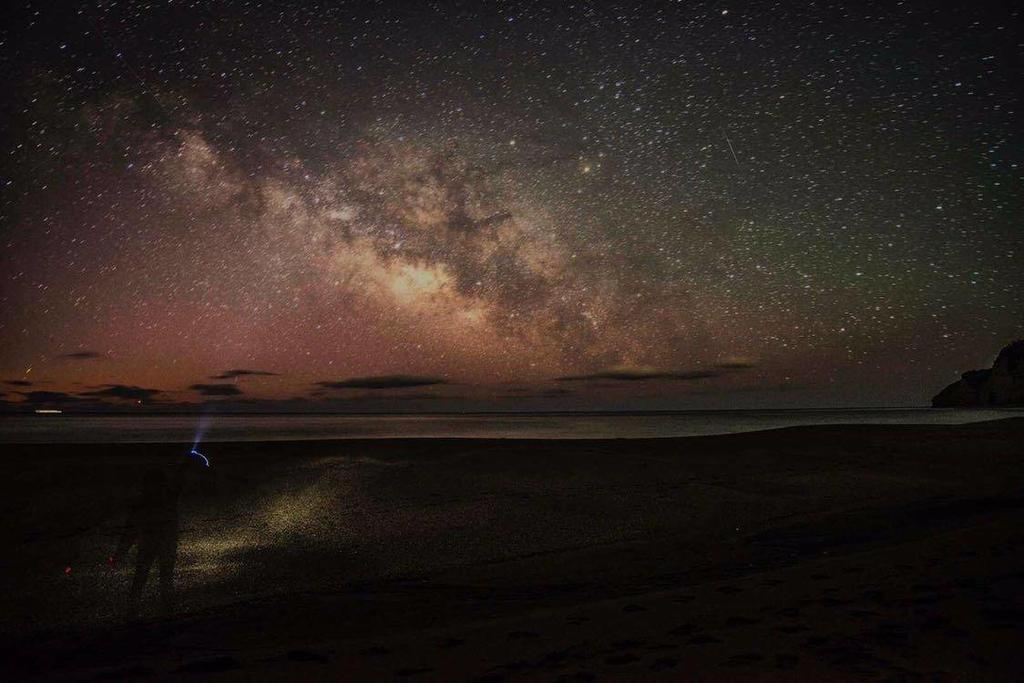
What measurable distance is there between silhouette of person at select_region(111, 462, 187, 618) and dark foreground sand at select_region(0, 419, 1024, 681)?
0.26 m

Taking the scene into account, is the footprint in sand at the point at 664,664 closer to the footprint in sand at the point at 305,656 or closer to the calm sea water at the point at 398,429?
the footprint in sand at the point at 305,656

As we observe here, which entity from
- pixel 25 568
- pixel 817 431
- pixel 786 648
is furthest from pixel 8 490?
pixel 817 431

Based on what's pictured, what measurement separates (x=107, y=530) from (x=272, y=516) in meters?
2.82

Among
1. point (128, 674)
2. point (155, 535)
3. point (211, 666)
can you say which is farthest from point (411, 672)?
point (155, 535)

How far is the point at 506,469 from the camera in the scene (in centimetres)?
Answer: 1759

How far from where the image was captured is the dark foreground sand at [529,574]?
479 cm

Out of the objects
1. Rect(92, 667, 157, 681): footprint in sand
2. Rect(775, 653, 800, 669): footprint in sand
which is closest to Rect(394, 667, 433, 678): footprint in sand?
Rect(92, 667, 157, 681): footprint in sand

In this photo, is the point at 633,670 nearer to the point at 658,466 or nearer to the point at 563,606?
the point at 563,606

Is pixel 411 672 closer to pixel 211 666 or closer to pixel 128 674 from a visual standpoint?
pixel 211 666

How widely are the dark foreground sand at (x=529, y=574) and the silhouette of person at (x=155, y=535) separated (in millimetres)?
264

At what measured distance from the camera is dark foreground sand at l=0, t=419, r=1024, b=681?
479 cm

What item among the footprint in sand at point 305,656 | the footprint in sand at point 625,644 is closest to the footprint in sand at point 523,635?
the footprint in sand at point 625,644

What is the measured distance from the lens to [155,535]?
398 inches

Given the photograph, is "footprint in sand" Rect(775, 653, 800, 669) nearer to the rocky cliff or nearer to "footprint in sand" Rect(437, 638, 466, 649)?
"footprint in sand" Rect(437, 638, 466, 649)
